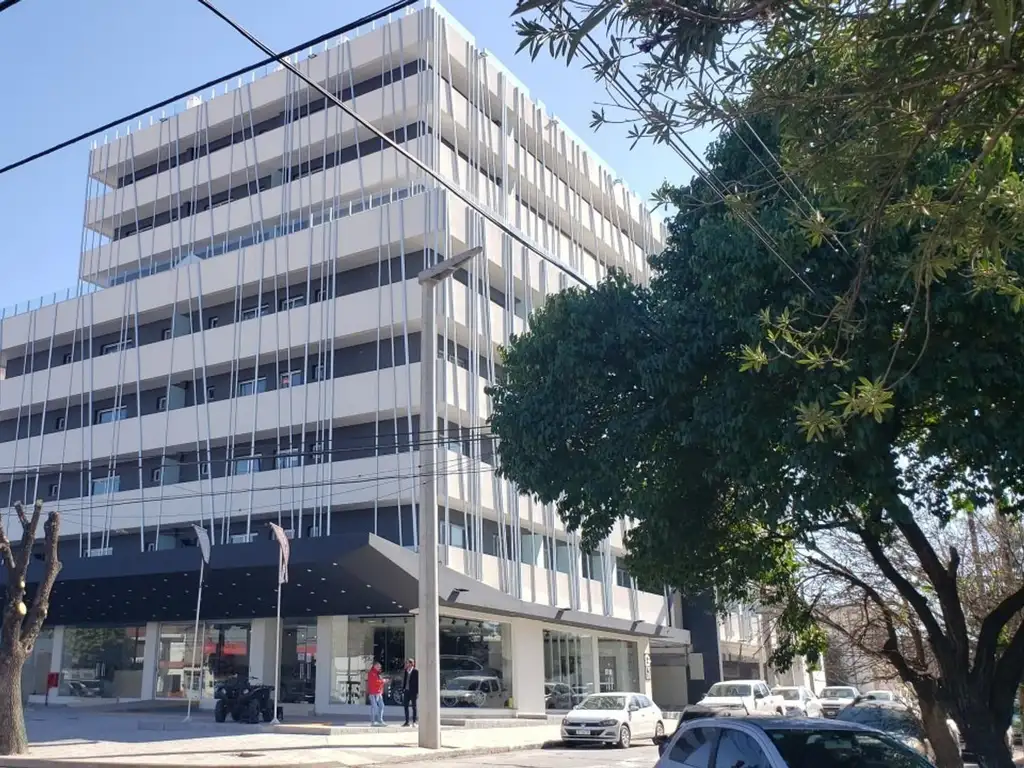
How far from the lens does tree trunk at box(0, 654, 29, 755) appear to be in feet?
56.6

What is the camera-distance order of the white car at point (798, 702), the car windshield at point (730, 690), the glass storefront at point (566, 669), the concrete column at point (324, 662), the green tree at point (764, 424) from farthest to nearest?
the glass storefront at point (566, 669) < the white car at point (798, 702) < the car windshield at point (730, 690) < the concrete column at point (324, 662) < the green tree at point (764, 424)

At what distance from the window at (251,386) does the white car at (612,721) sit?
16288 millimetres

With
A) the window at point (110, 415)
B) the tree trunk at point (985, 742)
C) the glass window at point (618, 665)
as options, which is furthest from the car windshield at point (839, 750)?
the window at point (110, 415)

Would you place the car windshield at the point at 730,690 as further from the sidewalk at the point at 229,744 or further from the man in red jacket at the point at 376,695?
the man in red jacket at the point at 376,695

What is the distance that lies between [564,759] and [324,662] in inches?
491

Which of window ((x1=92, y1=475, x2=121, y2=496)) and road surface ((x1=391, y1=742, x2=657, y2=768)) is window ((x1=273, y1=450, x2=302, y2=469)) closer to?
window ((x1=92, y1=475, x2=121, y2=496))

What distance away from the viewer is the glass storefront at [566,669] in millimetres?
35781

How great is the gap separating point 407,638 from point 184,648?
914 cm

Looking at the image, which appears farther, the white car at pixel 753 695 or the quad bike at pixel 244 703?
the white car at pixel 753 695

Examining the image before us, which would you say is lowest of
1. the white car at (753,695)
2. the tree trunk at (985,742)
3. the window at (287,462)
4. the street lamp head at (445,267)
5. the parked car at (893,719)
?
the white car at (753,695)

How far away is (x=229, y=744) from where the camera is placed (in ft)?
66.0

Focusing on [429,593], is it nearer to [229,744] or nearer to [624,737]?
[229,744]

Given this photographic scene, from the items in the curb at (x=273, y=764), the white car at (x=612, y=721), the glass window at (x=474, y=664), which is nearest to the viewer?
the curb at (x=273, y=764)

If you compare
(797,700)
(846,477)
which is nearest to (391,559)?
(846,477)
